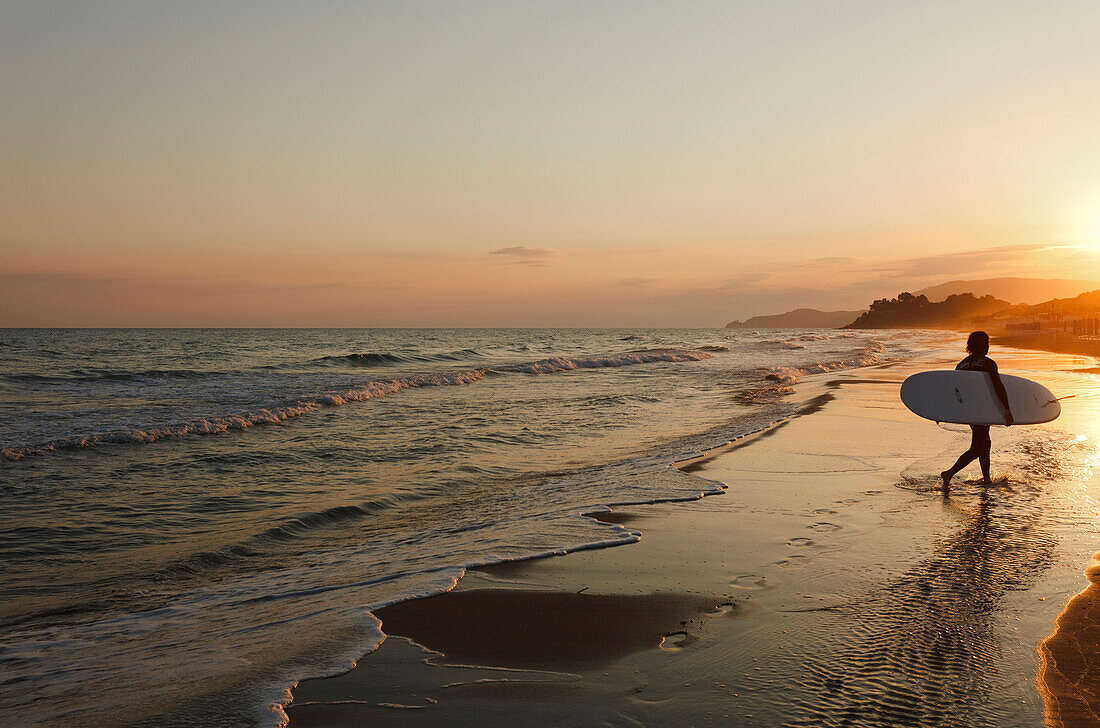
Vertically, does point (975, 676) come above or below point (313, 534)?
above

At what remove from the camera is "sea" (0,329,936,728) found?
3.98 metres

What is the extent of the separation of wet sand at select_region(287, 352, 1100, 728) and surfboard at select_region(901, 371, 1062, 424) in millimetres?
1036

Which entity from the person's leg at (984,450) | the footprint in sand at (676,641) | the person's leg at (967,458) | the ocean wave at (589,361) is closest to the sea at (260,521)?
the footprint in sand at (676,641)

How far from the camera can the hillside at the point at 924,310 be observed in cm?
17300

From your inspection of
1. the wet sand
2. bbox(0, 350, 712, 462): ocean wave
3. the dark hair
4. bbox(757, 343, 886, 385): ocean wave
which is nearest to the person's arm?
the dark hair

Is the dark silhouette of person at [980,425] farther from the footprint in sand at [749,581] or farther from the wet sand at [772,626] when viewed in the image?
the footprint in sand at [749,581]

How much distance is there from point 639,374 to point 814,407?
659 inches

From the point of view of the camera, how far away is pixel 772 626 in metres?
4.00

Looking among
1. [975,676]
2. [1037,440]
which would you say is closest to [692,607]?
[975,676]

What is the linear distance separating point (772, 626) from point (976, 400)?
5655 millimetres

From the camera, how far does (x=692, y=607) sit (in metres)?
4.42

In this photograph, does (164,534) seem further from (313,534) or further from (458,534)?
(458,534)

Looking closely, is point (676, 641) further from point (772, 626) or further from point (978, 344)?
point (978, 344)

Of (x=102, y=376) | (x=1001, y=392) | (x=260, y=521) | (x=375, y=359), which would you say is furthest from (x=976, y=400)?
(x=375, y=359)
